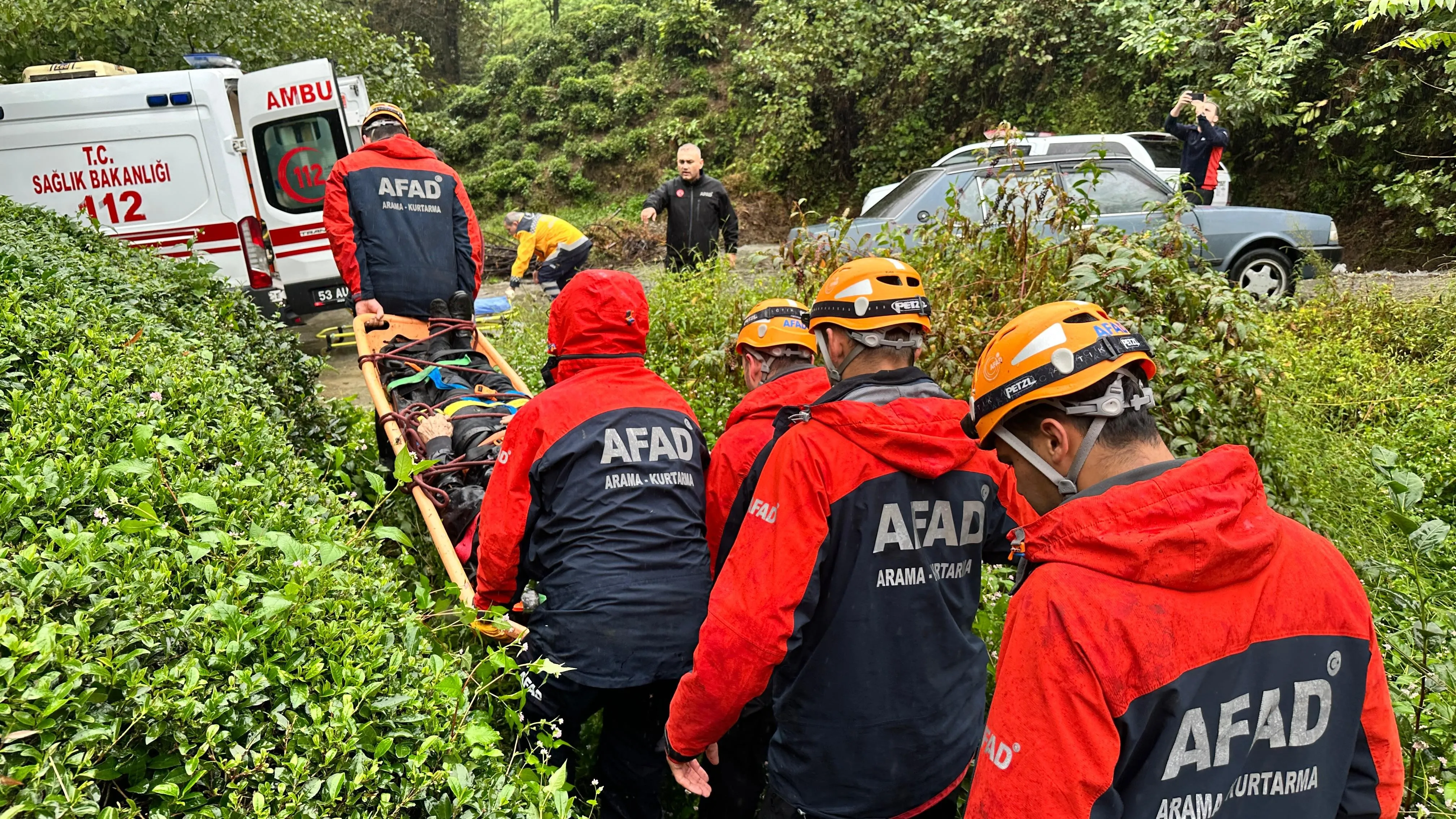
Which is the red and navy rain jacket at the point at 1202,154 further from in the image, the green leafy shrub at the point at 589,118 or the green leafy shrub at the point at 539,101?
the green leafy shrub at the point at 539,101

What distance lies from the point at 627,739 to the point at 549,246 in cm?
745

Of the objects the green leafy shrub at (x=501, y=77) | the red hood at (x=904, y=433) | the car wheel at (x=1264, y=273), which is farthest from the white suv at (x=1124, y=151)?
the green leafy shrub at (x=501, y=77)

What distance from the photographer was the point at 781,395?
3014mm

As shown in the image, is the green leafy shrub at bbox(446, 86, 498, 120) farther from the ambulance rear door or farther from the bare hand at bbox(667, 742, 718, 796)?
the bare hand at bbox(667, 742, 718, 796)

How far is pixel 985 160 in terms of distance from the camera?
4816 millimetres

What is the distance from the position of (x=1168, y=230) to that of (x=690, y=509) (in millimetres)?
3355

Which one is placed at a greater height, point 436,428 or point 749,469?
point 749,469

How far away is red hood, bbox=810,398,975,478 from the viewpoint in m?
2.10

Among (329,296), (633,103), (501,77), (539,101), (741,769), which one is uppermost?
(501,77)

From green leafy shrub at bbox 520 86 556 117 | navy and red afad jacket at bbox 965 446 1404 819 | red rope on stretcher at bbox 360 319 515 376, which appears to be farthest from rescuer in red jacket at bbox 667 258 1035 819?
green leafy shrub at bbox 520 86 556 117

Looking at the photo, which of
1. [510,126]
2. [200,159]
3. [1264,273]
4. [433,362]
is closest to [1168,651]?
[433,362]

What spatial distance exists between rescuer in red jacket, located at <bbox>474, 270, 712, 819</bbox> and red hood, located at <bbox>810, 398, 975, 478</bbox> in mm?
841

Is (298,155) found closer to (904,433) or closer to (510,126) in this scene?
(904,433)

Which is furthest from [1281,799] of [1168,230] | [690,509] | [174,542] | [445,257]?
[445,257]
